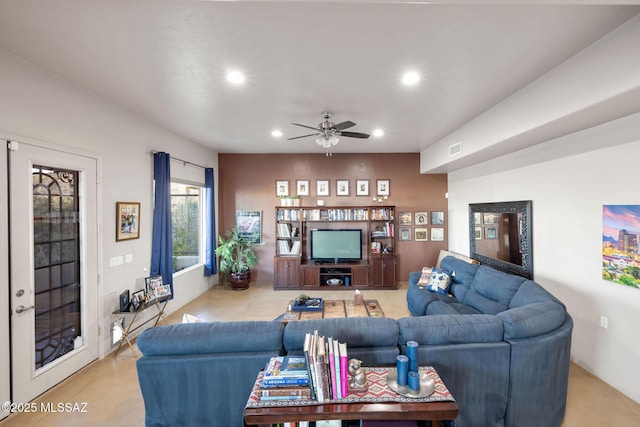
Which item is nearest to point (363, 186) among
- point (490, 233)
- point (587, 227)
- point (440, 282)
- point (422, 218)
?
point (422, 218)

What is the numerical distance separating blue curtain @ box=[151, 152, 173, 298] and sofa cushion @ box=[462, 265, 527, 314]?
4.48 meters

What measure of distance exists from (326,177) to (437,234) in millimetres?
2918

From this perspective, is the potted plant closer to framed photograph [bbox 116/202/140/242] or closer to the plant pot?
the plant pot

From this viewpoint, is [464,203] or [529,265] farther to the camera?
[464,203]

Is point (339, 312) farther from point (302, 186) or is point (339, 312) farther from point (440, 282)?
point (302, 186)

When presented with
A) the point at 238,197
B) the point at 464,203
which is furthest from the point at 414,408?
the point at 238,197

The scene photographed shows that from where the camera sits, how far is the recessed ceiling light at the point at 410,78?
274 centimetres

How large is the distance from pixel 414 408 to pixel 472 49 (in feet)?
8.68

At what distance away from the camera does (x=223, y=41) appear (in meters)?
2.19

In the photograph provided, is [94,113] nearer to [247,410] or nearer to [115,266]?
[115,266]

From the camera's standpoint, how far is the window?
204 inches

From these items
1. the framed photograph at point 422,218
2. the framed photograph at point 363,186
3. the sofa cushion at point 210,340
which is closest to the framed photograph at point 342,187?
the framed photograph at point 363,186

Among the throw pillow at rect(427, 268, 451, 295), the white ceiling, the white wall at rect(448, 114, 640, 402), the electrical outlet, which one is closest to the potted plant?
the white ceiling

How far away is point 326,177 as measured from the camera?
6.58 meters
